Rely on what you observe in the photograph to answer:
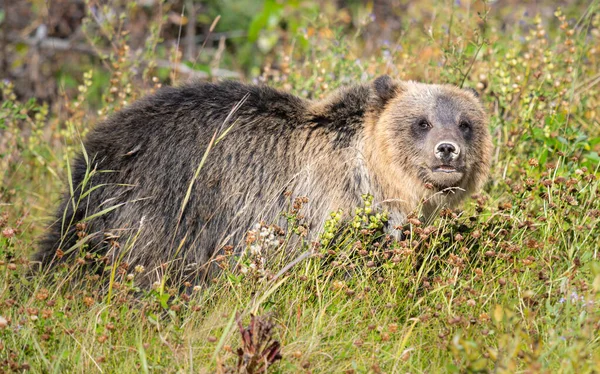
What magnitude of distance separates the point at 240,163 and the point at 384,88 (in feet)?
4.08

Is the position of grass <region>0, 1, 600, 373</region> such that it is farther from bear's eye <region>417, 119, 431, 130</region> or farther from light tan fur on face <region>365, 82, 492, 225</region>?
bear's eye <region>417, 119, 431, 130</region>

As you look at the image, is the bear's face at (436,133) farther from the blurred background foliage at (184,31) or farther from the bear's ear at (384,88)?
the blurred background foliage at (184,31)

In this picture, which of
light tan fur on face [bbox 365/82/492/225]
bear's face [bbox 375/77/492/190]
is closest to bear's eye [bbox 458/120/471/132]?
bear's face [bbox 375/77/492/190]

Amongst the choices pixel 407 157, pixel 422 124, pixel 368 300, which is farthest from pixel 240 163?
pixel 368 300

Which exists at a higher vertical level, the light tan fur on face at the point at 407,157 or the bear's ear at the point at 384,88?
the bear's ear at the point at 384,88

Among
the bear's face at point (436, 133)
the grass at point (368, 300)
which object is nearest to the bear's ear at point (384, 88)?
the bear's face at point (436, 133)

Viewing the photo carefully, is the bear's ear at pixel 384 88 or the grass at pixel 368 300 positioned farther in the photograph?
the bear's ear at pixel 384 88

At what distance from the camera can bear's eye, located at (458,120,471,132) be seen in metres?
5.84

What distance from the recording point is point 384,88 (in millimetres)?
5855

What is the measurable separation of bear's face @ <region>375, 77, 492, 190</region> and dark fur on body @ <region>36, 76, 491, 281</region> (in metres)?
0.01

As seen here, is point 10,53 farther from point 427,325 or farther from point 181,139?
point 427,325

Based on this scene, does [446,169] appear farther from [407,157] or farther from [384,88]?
[384,88]

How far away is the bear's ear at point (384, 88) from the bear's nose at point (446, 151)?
23.7 inches

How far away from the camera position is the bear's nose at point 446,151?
5.53 meters
